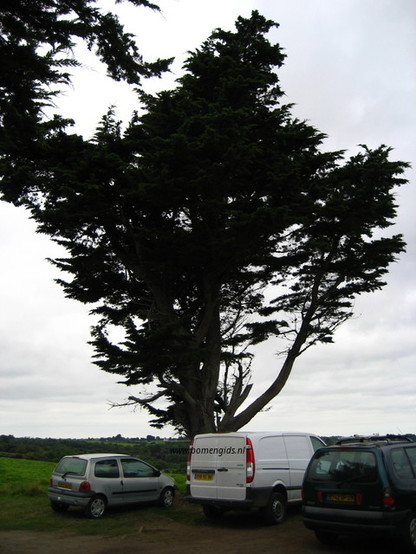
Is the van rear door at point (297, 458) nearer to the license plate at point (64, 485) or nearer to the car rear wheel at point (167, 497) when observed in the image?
the car rear wheel at point (167, 497)

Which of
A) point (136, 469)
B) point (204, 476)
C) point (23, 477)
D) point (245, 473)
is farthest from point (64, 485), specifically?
point (23, 477)

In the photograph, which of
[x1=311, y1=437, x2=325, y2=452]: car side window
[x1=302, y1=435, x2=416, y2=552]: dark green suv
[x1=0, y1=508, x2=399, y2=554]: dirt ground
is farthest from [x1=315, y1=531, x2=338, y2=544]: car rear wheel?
[x1=311, y1=437, x2=325, y2=452]: car side window

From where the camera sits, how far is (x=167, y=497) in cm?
1514

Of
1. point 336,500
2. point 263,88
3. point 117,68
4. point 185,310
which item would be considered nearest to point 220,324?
point 185,310

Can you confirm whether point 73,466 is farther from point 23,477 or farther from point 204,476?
point 23,477

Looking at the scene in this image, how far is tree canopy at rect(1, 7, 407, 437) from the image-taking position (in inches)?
575

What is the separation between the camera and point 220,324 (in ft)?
60.3

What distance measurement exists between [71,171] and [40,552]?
927 cm

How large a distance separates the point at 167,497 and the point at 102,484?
237 centimetres

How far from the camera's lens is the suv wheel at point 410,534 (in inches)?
335

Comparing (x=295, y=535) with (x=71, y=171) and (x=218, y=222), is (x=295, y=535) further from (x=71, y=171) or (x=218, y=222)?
(x=71, y=171)

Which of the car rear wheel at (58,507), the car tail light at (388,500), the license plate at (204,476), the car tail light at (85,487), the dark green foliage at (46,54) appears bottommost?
the car rear wheel at (58,507)

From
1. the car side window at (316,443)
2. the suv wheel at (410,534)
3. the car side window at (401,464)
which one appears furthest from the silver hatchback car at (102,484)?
the suv wheel at (410,534)

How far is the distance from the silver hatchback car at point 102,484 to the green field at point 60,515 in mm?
306
